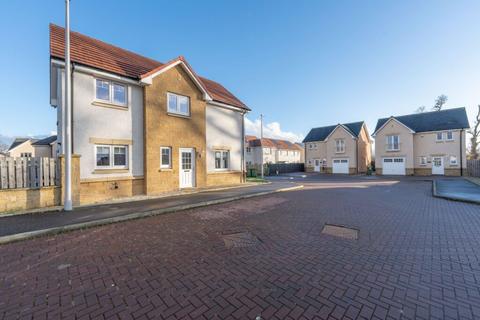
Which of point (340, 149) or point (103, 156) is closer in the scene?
point (103, 156)

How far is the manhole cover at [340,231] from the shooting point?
5.78 meters

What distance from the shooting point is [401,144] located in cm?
3070

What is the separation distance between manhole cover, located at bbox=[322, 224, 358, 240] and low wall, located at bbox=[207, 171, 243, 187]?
10122mm

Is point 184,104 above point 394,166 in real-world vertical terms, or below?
above

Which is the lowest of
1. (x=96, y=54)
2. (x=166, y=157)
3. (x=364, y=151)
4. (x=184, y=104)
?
(x=166, y=157)

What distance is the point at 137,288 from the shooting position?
11.2 feet

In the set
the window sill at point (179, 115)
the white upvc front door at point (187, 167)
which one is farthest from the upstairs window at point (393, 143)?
the window sill at point (179, 115)

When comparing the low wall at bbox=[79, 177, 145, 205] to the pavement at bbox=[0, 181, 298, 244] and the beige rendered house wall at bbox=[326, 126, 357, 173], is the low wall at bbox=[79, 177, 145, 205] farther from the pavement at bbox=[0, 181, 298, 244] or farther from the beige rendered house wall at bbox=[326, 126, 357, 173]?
the beige rendered house wall at bbox=[326, 126, 357, 173]

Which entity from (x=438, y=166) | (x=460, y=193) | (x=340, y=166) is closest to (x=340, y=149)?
(x=340, y=166)

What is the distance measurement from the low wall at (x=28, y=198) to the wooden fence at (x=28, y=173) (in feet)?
0.69

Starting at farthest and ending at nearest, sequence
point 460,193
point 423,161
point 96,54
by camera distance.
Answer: point 423,161 → point 460,193 → point 96,54

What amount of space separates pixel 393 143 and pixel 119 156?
3468 centimetres

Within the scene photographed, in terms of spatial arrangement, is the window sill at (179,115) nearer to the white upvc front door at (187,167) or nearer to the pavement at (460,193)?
the white upvc front door at (187,167)

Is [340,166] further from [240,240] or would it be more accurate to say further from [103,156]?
[240,240]
